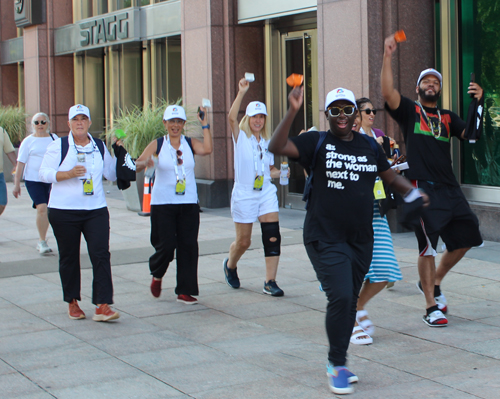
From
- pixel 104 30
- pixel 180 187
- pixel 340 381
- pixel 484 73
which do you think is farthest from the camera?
pixel 104 30

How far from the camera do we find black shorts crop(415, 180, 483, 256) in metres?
5.96

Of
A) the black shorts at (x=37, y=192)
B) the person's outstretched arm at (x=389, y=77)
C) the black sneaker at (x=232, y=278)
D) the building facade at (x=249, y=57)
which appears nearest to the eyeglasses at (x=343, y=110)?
the person's outstretched arm at (x=389, y=77)

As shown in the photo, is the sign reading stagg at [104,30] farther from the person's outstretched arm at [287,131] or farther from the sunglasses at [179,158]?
the person's outstretched arm at [287,131]

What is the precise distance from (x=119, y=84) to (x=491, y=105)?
41.2ft

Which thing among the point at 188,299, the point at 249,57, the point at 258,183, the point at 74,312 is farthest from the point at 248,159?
the point at 249,57

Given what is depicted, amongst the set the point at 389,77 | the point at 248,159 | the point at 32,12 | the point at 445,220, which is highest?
the point at 32,12

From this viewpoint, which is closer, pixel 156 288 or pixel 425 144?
pixel 425 144

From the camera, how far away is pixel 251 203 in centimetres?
728

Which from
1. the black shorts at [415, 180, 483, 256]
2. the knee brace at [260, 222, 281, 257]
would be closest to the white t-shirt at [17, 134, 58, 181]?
the knee brace at [260, 222, 281, 257]

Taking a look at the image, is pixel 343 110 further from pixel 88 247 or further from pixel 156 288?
pixel 156 288

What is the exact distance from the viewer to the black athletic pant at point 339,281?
4.49 meters

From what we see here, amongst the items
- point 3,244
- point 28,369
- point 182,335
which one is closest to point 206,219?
point 3,244

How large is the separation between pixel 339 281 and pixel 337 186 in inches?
22.7

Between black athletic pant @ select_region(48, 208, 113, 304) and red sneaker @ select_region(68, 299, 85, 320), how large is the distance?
1.8 inches
